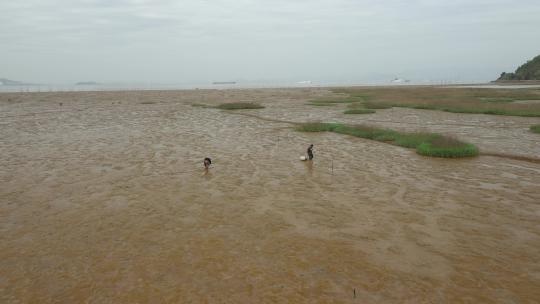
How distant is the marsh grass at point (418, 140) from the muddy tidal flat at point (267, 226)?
0.53 metres

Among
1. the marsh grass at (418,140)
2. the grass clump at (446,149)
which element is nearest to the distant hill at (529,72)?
the marsh grass at (418,140)

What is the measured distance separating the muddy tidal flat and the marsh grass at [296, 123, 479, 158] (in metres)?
0.53

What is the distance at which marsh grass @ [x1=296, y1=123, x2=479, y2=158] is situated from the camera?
53.1ft

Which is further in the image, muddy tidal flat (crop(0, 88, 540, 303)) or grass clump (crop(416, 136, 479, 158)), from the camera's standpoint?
grass clump (crop(416, 136, 479, 158))

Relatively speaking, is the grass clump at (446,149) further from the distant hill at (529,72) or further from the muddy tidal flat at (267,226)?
the distant hill at (529,72)

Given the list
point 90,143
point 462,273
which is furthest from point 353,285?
point 90,143

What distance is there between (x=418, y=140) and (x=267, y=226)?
1206 cm

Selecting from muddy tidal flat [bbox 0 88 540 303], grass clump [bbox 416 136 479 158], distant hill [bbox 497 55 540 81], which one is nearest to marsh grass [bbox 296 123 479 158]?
grass clump [bbox 416 136 479 158]

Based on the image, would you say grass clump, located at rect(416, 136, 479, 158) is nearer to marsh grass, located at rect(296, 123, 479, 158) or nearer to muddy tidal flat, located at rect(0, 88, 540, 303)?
marsh grass, located at rect(296, 123, 479, 158)

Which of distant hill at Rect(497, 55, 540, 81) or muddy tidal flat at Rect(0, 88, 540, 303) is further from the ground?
distant hill at Rect(497, 55, 540, 81)

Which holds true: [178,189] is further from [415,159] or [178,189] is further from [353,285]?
[415,159]

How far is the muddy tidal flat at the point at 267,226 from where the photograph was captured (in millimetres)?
6402

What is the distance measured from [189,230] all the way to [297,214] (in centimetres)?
281

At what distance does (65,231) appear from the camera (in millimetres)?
8602
